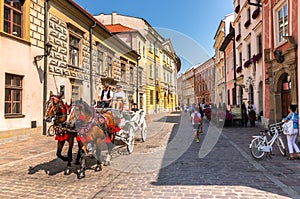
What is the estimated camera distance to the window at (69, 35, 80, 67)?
1417 centimetres

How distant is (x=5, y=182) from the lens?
4852mm

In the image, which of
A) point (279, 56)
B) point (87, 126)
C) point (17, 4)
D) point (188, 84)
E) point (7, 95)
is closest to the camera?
point (87, 126)

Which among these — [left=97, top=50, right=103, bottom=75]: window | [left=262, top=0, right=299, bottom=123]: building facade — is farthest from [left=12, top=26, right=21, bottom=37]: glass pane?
[left=262, top=0, right=299, bottom=123]: building facade

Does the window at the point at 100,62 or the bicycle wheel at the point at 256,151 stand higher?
the window at the point at 100,62

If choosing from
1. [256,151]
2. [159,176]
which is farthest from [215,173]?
[256,151]

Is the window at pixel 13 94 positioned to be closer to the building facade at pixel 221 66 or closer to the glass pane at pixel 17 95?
the glass pane at pixel 17 95

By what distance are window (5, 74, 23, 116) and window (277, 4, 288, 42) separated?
12.4 meters

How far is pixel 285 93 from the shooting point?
41.1 ft

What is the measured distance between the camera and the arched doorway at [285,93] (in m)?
12.0

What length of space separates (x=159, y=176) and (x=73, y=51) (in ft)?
37.8

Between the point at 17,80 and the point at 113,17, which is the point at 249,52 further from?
the point at 113,17

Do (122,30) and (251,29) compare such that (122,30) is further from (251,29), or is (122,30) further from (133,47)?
(251,29)

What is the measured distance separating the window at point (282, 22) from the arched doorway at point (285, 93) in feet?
6.48

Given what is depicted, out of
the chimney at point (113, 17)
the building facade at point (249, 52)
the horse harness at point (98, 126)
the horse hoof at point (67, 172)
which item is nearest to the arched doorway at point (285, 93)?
the building facade at point (249, 52)
